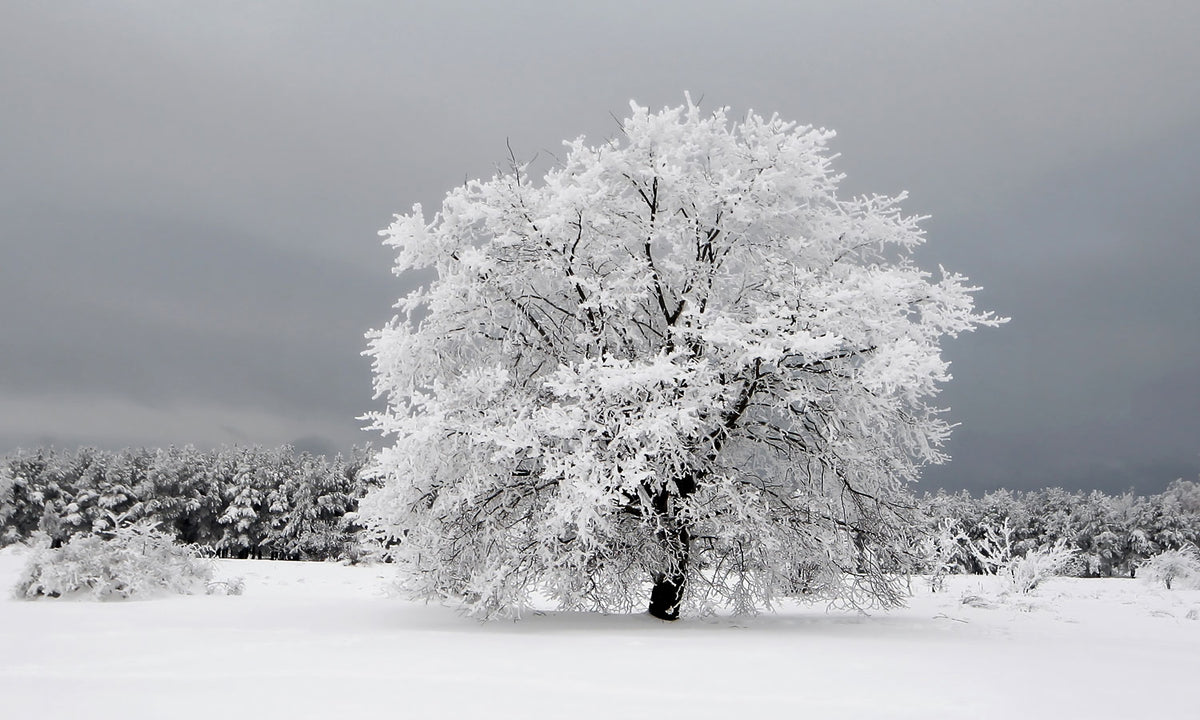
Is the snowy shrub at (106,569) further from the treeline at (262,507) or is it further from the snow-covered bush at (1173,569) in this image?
the treeline at (262,507)

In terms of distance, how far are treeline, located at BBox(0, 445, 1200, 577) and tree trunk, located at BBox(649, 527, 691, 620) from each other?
35132 millimetres

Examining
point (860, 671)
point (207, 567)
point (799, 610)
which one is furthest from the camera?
point (207, 567)

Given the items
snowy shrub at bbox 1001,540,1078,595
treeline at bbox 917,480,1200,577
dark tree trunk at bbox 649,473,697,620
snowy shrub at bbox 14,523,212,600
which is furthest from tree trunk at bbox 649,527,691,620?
treeline at bbox 917,480,1200,577

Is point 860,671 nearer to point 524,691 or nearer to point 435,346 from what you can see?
point 524,691

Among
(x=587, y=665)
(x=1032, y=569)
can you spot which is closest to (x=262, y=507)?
(x=1032, y=569)

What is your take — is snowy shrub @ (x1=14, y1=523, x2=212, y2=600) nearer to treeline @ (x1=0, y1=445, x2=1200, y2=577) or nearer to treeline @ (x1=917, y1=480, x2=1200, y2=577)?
treeline @ (x1=0, y1=445, x2=1200, y2=577)

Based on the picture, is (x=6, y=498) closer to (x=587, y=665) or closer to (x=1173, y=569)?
(x=587, y=665)

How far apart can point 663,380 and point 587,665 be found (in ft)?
11.9

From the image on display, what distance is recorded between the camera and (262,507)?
50.1 metres

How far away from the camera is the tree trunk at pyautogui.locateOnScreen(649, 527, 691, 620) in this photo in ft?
39.0

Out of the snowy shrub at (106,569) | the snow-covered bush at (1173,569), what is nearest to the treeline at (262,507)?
the snow-covered bush at (1173,569)

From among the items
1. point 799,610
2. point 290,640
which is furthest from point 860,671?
point 799,610

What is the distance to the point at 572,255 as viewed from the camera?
39.3 ft

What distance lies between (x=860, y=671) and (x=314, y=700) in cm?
448
